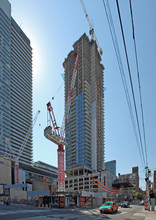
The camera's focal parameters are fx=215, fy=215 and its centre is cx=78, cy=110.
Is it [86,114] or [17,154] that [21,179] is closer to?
[17,154]

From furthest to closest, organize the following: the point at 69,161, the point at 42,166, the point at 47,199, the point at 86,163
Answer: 1. the point at 42,166
2. the point at 69,161
3. the point at 86,163
4. the point at 47,199

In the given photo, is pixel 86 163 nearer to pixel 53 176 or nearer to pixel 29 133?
pixel 53 176

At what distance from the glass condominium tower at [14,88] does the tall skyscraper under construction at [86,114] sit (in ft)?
105

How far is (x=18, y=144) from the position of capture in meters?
152

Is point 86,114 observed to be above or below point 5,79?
below

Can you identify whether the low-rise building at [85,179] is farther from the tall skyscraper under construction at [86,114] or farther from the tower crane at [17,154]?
the tower crane at [17,154]

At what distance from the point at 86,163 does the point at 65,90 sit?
6904 cm

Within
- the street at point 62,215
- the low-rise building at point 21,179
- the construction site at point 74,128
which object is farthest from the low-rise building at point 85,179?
the street at point 62,215

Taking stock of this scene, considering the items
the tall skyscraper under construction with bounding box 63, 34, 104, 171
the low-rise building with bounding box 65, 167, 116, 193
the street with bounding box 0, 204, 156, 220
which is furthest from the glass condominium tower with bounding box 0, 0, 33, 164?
the street with bounding box 0, 204, 156, 220

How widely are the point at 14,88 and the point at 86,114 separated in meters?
56.2

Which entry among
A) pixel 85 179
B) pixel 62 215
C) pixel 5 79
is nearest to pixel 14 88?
pixel 5 79

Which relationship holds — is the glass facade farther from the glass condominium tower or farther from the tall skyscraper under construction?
the tall skyscraper under construction

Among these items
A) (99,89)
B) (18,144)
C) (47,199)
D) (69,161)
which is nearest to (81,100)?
(99,89)

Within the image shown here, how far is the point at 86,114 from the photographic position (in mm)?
155250
